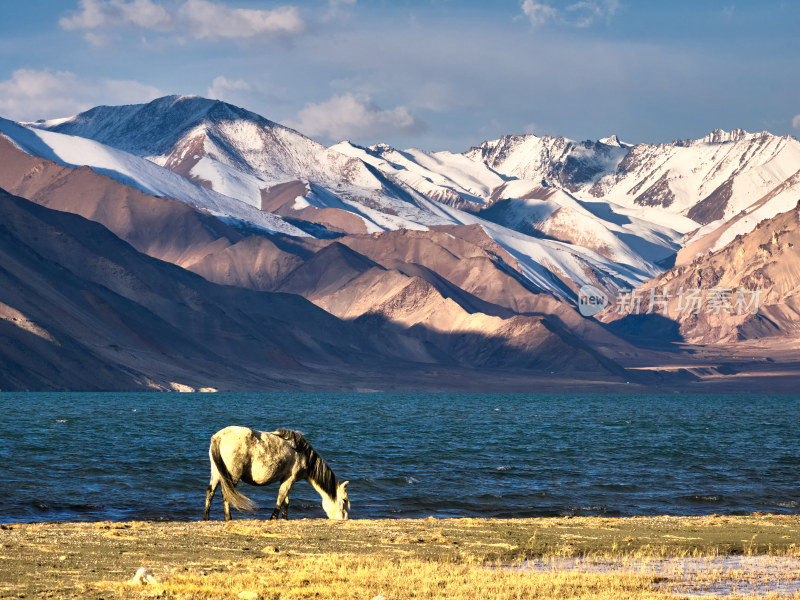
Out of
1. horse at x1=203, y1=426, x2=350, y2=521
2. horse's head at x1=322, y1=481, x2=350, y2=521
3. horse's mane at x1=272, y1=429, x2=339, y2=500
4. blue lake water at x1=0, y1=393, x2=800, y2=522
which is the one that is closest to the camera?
horse at x1=203, y1=426, x2=350, y2=521

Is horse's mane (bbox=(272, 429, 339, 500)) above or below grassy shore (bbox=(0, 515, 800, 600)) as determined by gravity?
above

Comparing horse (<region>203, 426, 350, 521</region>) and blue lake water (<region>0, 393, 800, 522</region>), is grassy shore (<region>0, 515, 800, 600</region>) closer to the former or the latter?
horse (<region>203, 426, 350, 521</region>)

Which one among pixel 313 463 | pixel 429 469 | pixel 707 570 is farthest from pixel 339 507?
pixel 429 469

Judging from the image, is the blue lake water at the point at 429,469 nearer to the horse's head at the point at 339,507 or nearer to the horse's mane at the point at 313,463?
the horse's head at the point at 339,507

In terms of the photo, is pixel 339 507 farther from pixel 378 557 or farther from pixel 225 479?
pixel 378 557

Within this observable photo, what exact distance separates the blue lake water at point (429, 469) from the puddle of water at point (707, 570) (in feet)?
54.1

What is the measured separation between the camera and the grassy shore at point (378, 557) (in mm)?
19688

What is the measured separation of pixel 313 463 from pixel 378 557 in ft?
24.7

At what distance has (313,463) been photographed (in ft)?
103

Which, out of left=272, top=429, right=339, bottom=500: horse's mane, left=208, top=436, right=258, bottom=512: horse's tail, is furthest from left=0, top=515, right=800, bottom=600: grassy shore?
left=272, top=429, right=339, bottom=500: horse's mane

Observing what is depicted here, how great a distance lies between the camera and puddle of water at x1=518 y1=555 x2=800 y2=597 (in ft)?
69.4

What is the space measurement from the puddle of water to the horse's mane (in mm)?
8361

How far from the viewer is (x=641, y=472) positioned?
6034 centimetres

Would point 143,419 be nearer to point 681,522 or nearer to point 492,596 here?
point 681,522
